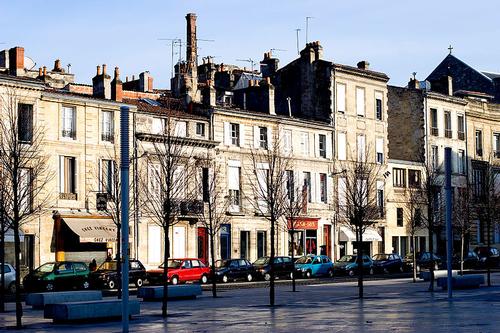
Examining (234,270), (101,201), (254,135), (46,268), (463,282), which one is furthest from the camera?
A: (254,135)

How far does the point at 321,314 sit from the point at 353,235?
43.1 metres

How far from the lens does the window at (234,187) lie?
62547mm

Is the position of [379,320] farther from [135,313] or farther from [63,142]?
[63,142]

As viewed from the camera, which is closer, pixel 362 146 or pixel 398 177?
pixel 362 146

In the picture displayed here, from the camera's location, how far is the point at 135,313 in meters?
27.7

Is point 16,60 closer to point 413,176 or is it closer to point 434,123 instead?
point 413,176

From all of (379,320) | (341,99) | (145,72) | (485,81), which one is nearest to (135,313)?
(379,320)

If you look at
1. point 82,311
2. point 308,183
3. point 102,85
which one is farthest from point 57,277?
point 308,183

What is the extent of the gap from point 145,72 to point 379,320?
53.7m

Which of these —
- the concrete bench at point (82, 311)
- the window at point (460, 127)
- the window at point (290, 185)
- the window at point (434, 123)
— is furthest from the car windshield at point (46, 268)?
the window at point (460, 127)

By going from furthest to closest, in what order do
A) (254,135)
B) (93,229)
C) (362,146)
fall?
(362,146) < (254,135) < (93,229)

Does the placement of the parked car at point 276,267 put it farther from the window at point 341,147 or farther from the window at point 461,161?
the window at point 461,161

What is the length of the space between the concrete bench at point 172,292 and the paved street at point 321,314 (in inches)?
15.6

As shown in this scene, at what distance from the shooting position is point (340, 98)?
71.5 m
